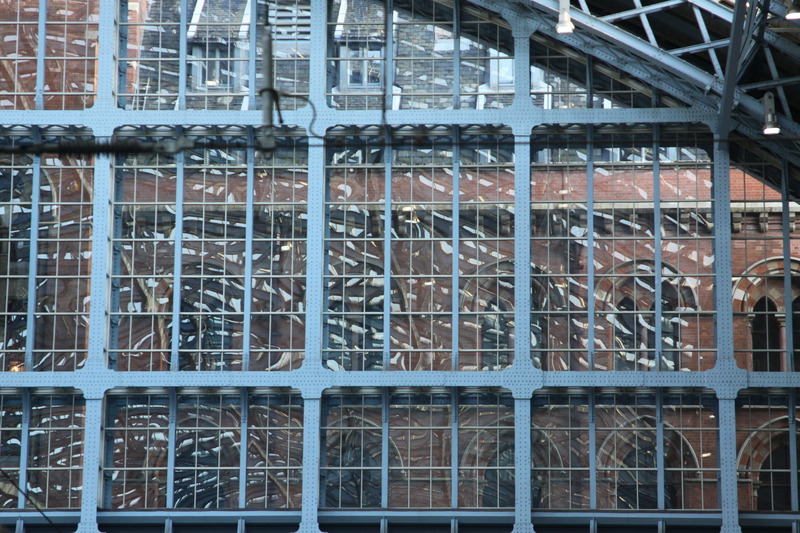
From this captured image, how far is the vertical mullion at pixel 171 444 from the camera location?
68.8ft

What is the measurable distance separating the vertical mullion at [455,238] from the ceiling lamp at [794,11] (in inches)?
269

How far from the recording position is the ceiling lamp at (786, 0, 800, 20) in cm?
1642

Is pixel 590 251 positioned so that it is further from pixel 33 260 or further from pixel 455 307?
pixel 33 260

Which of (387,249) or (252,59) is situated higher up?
(252,59)

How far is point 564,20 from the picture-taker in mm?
18562

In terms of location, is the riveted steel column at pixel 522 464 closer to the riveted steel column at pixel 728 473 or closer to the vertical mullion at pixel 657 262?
the vertical mullion at pixel 657 262

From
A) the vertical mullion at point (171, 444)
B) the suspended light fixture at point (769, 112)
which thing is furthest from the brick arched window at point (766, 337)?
the vertical mullion at point (171, 444)

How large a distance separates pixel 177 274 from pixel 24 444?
427 centimetres

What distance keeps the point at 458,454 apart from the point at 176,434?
5328mm

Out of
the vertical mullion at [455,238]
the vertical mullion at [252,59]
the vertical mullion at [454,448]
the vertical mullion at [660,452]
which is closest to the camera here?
the vertical mullion at [660,452]

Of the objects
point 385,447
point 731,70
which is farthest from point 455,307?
point 731,70

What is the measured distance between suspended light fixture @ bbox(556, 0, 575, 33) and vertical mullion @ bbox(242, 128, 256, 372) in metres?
6.30

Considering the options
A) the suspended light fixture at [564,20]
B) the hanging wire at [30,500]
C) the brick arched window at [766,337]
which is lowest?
the hanging wire at [30,500]

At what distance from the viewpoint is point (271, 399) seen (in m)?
21.4
